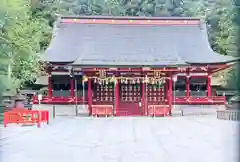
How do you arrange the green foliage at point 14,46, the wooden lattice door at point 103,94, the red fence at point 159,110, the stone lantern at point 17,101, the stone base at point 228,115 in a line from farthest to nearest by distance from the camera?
1. the wooden lattice door at point 103,94
2. the red fence at point 159,110
3. the stone lantern at point 17,101
4. the stone base at point 228,115
5. the green foliage at point 14,46

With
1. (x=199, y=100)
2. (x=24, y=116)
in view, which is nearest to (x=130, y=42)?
(x=199, y=100)

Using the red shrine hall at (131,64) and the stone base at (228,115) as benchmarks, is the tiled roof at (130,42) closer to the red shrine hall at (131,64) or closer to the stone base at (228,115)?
the red shrine hall at (131,64)

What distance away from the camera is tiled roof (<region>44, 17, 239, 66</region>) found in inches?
902

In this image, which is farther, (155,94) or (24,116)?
(155,94)

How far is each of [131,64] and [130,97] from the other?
233cm

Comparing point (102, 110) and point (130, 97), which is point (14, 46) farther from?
point (130, 97)

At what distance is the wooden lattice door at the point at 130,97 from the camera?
22969 millimetres

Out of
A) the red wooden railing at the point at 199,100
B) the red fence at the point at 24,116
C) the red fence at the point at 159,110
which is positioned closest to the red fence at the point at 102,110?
the red fence at the point at 159,110

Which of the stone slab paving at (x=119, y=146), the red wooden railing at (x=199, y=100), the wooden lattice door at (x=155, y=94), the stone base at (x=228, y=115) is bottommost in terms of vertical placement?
the stone slab paving at (x=119, y=146)

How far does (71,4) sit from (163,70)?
927 inches

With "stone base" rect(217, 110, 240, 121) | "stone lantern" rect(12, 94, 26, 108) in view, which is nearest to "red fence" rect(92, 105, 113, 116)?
"stone lantern" rect(12, 94, 26, 108)

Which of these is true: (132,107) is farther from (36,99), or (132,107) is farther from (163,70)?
(36,99)

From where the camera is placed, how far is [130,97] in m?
23.1

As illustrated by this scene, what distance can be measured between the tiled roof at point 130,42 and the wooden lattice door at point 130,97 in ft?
5.17
